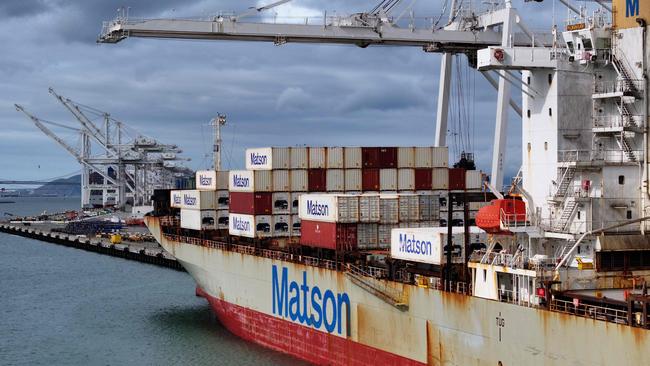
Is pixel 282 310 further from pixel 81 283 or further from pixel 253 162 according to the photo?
pixel 81 283

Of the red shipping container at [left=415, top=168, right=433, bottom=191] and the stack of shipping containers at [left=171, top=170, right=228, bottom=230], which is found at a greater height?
the red shipping container at [left=415, top=168, right=433, bottom=191]

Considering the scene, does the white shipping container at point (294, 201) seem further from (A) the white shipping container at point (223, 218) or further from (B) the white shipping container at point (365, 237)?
(A) the white shipping container at point (223, 218)

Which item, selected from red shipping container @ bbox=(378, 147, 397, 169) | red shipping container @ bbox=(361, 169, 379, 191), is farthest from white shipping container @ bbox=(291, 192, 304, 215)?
red shipping container @ bbox=(378, 147, 397, 169)

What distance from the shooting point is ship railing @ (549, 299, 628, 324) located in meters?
24.8

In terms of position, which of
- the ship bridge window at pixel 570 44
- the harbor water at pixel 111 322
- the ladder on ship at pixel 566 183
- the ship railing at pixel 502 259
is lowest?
the harbor water at pixel 111 322

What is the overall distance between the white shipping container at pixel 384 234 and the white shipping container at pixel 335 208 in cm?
129

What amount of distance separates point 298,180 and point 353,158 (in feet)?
10.2

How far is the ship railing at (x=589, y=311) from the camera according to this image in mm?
24812

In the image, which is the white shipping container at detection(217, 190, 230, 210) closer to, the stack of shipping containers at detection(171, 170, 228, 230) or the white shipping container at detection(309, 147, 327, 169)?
the stack of shipping containers at detection(171, 170, 228, 230)

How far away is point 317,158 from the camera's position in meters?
44.3

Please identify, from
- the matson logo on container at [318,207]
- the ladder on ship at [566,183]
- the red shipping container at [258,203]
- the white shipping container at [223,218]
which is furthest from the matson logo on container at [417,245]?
the white shipping container at [223,218]

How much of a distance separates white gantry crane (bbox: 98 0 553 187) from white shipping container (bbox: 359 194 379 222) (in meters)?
9.87

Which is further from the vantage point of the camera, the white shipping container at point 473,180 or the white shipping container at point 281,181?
the white shipping container at point 281,181

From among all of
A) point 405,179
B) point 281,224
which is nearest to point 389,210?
point 405,179
